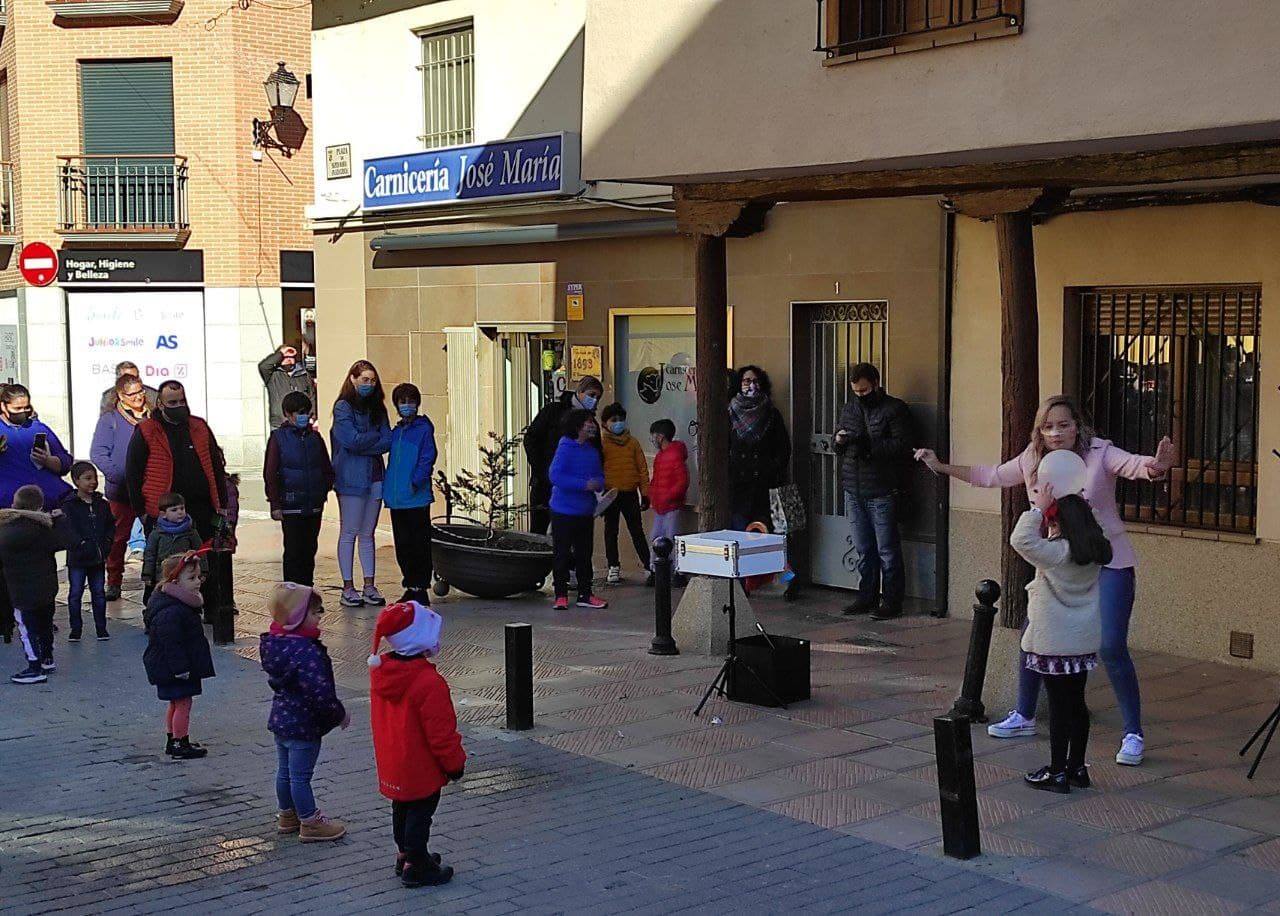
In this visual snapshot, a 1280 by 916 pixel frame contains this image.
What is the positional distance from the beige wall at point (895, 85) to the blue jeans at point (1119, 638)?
2262 mm

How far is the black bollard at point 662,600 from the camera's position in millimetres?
10328

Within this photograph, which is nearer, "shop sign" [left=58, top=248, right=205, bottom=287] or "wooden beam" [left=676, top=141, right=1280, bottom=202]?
"wooden beam" [left=676, top=141, right=1280, bottom=202]

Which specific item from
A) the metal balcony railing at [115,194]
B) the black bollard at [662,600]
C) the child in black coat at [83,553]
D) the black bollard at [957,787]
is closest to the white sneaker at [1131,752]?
the black bollard at [957,787]

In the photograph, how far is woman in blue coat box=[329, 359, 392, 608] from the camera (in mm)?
12562

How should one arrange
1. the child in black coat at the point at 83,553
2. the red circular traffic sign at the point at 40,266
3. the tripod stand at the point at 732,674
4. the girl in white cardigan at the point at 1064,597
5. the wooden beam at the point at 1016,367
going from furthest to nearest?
the red circular traffic sign at the point at 40,266 < the child in black coat at the point at 83,553 < the tripod stand at the point at 732,674 < the wooden beam at the point at 1016,367 < the girl in white cardigan at the point at 1064,597

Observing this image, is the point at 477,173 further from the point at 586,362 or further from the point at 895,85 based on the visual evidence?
the point at 895,85

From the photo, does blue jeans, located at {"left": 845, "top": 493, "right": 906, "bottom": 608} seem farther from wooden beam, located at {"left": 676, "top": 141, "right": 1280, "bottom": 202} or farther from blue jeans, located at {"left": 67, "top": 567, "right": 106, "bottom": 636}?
blue jeans, located at {"left": 67, "top": 567, "right": 106, "bottom": 636}

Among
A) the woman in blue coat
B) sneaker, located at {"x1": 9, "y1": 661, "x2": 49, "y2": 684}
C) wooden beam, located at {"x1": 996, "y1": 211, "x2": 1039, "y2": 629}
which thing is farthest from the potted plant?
wooden beam, located at {"x1": 996, "y1": 211, "x2": 1039, "y2": 629}

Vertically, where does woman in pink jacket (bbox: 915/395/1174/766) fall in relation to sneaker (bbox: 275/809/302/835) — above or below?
above

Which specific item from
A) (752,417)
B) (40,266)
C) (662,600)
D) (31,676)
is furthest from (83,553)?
(40,266)

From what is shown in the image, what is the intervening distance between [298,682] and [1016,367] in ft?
15.0

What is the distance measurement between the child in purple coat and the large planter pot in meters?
5.91

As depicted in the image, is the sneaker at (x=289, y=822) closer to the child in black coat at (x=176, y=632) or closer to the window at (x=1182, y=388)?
the child in black coat at (x=176, y=632)

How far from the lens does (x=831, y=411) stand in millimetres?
13086
